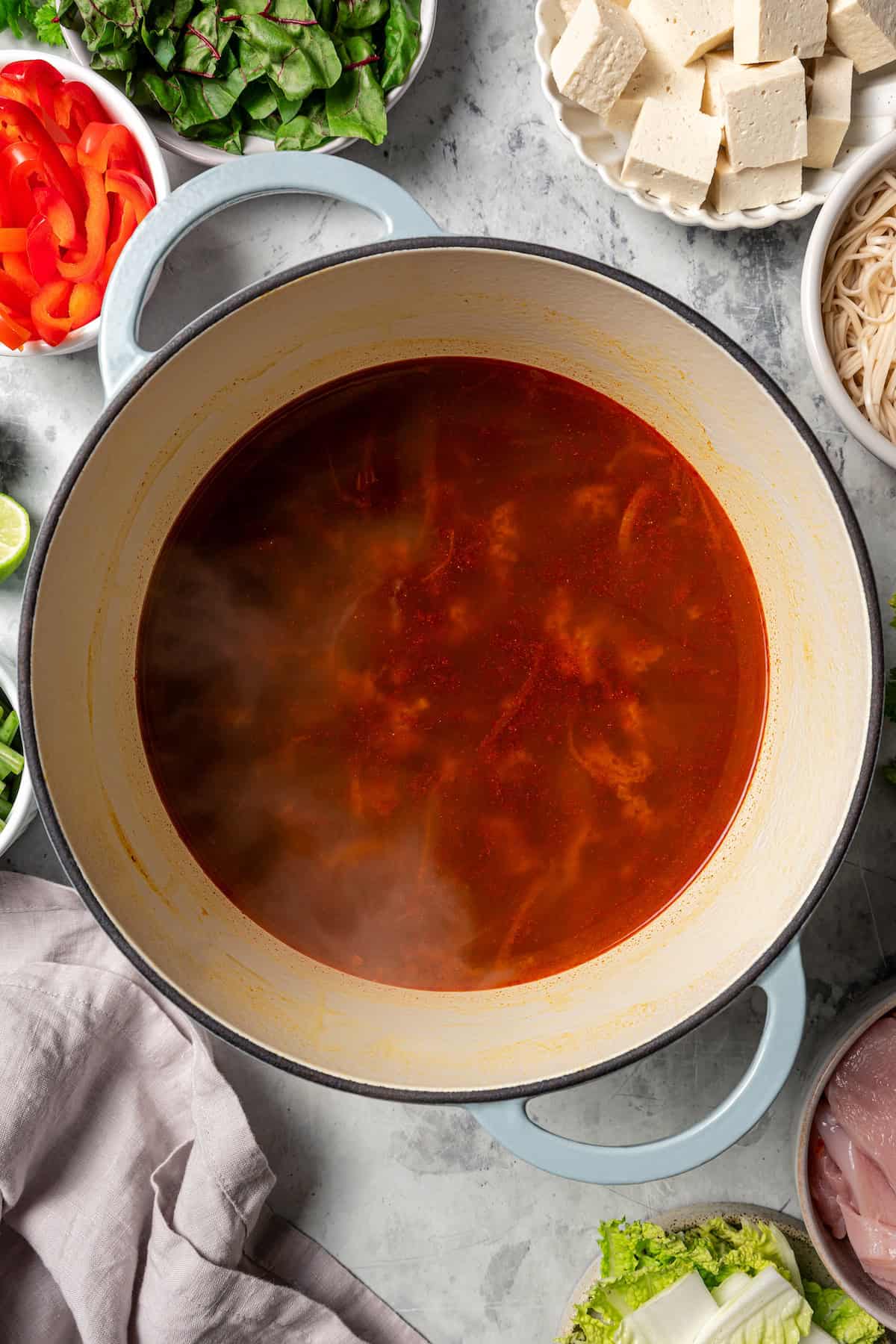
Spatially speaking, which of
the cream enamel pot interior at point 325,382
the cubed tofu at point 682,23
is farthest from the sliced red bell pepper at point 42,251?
the cubed tofu at point 682,23

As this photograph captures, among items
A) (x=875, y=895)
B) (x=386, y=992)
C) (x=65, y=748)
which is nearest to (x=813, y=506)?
(x=875, y=895)

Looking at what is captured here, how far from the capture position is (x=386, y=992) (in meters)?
1.66

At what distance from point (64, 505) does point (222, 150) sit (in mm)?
693

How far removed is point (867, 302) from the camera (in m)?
1.75

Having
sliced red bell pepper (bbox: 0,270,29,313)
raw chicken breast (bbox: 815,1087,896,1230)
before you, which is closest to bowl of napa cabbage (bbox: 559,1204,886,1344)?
raw chicken breast (bbox: 815,1087,896,1230)

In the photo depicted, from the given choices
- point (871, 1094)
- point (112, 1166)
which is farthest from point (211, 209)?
point (871, 1094)

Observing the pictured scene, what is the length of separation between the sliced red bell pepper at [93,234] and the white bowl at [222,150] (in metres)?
0.13

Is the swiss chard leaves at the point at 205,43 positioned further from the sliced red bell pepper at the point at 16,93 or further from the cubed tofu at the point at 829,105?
the cubed tofu at the point at 829,105

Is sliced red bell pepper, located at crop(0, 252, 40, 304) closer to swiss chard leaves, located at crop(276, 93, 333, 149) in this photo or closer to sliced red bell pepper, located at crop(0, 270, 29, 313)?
sliced red bell pepper, located at crop(0, 270, 29, 313)

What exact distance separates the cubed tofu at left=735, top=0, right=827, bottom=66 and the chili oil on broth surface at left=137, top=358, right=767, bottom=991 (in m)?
0.54

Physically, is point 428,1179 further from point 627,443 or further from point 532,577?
point 627,443

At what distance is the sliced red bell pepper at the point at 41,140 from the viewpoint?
5.28 feet

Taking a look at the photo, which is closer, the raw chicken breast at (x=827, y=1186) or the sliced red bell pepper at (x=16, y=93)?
the sliced red bell pepper at (x=16, y=93)

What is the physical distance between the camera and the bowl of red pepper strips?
64.3 inches
